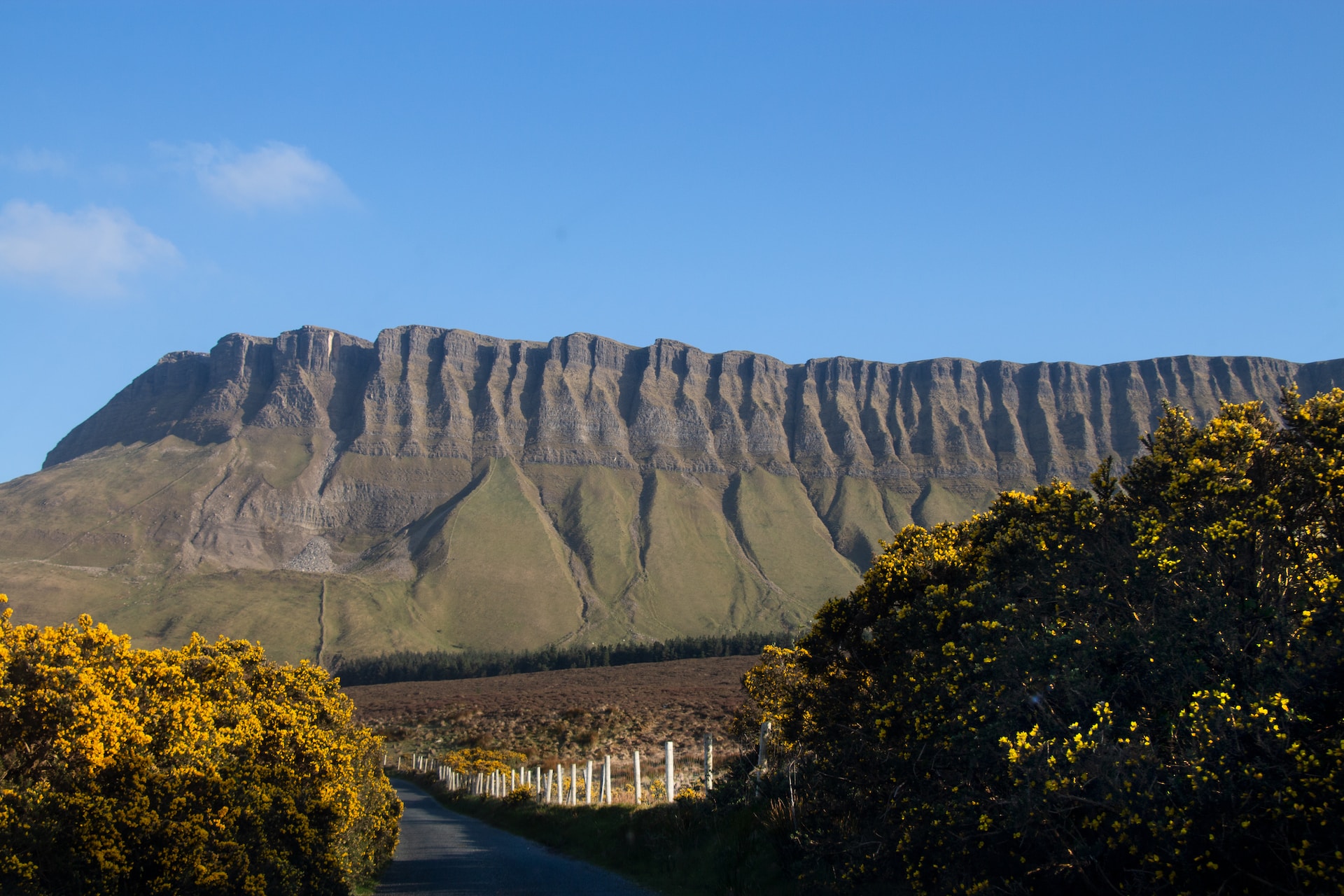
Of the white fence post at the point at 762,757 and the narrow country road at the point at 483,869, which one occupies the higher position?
the white fence post at the point at 762,757

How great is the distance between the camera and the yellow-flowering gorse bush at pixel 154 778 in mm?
8945

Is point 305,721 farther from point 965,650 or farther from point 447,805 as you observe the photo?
point 447,805

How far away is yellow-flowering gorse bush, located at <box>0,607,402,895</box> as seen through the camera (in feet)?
29.3

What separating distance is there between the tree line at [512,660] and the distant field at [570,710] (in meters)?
11.9

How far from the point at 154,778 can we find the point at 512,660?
10632 cm

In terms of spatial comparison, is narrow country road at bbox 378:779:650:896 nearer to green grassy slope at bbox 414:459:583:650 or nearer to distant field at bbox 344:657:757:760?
distant field at bbox 344:657:757:760

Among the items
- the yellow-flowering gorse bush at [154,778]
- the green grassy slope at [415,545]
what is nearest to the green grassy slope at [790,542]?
the green grassy slope at [415,545]

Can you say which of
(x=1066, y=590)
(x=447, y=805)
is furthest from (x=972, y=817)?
(x=447, y=805)

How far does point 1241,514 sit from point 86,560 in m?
170

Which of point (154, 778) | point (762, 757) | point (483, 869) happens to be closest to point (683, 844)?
point (762, 757)

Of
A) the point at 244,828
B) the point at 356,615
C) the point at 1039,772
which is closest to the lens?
the point at 1039,772

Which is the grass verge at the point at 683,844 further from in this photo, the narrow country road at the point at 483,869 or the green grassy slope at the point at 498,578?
the green grassy slope at the point at 498,578

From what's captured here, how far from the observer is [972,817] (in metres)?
7.87

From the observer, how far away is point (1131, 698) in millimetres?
7508
